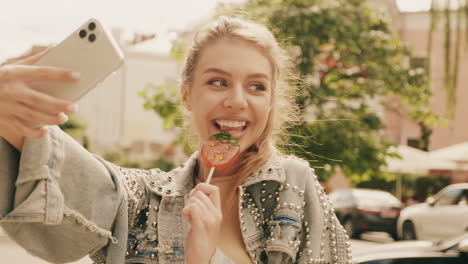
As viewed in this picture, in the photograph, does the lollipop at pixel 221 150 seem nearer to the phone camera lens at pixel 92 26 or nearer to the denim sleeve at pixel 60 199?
the denim sleeve at pixel 60 199

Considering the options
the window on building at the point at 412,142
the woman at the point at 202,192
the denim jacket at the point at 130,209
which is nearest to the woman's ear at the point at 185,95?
the woman at the point at 202,192

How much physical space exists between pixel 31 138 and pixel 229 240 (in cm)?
77

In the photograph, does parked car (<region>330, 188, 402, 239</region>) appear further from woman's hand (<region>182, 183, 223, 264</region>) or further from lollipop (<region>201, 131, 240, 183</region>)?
woman's hand (<region>182, 183, 223, 264</region>)

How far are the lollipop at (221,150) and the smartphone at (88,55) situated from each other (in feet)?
1.97

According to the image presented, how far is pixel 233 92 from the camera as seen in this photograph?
2070 mm

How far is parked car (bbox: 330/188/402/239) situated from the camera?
16266 mm

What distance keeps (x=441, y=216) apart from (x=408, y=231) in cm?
153

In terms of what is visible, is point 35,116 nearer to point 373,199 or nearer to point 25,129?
point 25,129

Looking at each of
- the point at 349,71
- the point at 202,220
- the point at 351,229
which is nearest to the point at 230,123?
the point at 202,220

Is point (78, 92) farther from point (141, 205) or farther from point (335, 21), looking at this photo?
point (335, 21)

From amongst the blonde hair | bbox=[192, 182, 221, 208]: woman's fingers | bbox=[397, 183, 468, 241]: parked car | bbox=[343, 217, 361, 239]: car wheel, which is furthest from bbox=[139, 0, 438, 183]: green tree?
bbox=[192, 182, 221, 208]: woman's fingers

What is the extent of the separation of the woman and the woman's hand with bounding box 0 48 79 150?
0.25 ft

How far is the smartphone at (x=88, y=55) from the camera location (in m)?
1.53

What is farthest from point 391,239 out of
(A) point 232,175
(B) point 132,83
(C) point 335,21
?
(B) point 132,83
